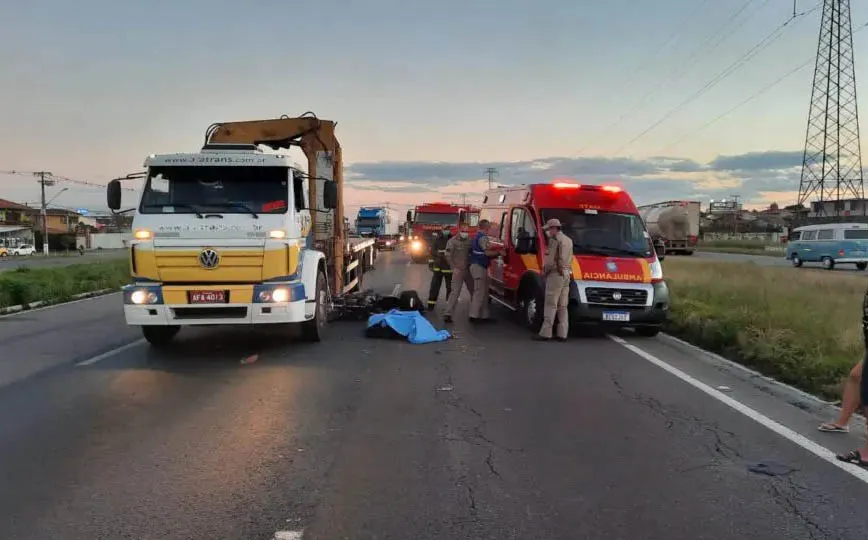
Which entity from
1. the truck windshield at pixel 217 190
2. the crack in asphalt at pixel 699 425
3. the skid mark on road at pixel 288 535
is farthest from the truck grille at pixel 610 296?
the skid mark on road at pixel 288 535

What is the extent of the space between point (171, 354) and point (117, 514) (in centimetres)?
563

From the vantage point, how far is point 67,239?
284 ft

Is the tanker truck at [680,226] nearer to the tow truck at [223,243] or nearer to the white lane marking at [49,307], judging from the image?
the white lane marking at [49,307]

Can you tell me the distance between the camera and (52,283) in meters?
19.2

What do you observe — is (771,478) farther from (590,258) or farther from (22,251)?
(22,251)

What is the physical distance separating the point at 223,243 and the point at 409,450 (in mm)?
4649

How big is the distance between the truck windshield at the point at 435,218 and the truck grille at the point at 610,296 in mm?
21836

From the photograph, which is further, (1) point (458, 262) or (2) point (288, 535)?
(1) point (458, 262)

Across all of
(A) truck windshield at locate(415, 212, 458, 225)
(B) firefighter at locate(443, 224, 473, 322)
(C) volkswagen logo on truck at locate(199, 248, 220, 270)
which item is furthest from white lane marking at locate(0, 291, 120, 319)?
(A) truck windshield at locate(415, 212, 458, 225)

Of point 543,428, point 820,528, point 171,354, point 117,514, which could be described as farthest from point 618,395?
point 171,354

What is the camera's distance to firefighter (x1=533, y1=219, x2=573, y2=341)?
10.8m

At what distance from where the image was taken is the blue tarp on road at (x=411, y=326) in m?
10.7

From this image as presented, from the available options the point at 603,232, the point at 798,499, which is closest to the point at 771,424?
the point at 798,499

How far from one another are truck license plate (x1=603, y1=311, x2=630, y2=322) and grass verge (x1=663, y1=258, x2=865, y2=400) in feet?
4.03
